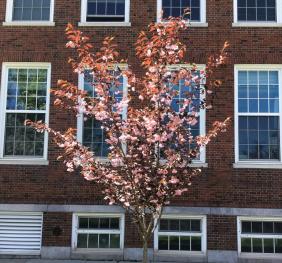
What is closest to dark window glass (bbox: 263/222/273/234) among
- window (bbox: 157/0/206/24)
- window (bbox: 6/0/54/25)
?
window (bbox: 157/0/206/24)

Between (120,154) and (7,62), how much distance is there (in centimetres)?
692

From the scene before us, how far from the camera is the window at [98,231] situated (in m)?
13.2

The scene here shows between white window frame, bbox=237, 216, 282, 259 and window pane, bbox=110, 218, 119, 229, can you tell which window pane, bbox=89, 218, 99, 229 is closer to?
window pane, bbox=110, 218, 119, 229

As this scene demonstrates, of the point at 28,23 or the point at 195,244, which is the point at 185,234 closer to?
the point at 195,244

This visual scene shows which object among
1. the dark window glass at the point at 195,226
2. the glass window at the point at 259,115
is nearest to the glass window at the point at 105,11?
the glass window at the point at 259,115

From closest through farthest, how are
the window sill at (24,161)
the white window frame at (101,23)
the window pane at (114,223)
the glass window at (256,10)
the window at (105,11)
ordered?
1. the window pane at (114,223)
2. the window sill at (24,161)
3. the white window frame at (101,23)
4. the glass window at (256,10)
5. the window at (105,11)

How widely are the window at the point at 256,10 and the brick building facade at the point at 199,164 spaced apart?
0.10 feet

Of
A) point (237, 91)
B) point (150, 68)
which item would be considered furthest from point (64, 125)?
point (150, 68)

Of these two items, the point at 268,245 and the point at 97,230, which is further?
the point at 97,230

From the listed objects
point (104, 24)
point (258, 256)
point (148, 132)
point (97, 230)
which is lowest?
point (258, 256)

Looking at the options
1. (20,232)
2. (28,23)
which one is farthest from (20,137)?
(28,23)

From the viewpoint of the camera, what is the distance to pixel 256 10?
1409 cm

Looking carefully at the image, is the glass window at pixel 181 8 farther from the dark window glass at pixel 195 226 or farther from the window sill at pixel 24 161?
the dark window glass at pixel 195 226

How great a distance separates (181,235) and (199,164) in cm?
196
